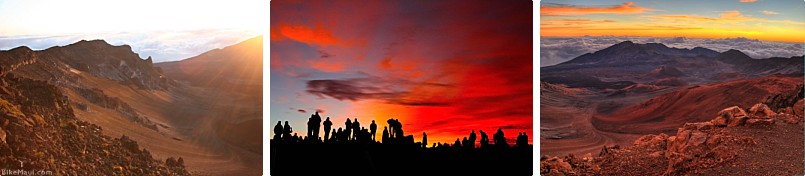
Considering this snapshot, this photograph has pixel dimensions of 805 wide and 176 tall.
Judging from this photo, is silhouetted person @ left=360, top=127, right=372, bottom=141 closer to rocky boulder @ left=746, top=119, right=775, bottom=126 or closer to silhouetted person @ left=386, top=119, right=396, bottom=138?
silhouetted person @ left=386, top=119, right=396, bottom=138

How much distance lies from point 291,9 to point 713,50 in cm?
364

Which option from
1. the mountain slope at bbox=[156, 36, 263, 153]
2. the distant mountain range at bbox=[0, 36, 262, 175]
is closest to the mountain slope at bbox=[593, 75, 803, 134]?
the mountain slope at bbox=[156, 36, 263, 153]

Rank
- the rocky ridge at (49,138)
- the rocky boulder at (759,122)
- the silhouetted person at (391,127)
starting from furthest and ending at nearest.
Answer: the silhouetted person at (391,127) < the rocky boulder at (759,122) < the rocky ridge at (49,138)

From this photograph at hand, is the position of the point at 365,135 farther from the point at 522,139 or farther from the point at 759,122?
→ the point at 759,122

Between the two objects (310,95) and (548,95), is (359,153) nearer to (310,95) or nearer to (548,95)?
(310,95)

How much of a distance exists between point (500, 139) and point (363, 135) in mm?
1202

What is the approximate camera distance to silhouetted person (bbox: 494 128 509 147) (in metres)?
8.81

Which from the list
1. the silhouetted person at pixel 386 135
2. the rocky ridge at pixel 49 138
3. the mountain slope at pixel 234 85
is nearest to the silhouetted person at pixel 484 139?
the silhouetted person at pixel 386 135

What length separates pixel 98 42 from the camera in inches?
319

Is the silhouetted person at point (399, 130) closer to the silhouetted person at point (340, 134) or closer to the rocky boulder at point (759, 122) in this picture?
the silhouetted person at point (340, 134)

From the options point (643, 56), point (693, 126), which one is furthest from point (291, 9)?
point (693, 126)

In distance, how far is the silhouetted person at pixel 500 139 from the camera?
28.9 ft

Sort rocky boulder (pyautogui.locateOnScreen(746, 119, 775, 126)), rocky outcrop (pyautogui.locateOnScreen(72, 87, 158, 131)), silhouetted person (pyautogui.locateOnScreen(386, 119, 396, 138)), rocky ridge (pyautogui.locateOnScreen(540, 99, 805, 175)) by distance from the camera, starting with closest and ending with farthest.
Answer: rocky outcrop (pyautogui.locateOnScreen(72, 87, 158, 131)) < rocky ridge (pyautogui.locateOnScreen(540, 99, 805, 175)) < rocky boulder (pyautogui.locateOnScreen(746, 119, 775, 126)) < silhouetted person (pyautogui.locateOnScreen(386, 119, 396, 138))

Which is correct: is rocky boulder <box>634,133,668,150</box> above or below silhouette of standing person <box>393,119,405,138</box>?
below
